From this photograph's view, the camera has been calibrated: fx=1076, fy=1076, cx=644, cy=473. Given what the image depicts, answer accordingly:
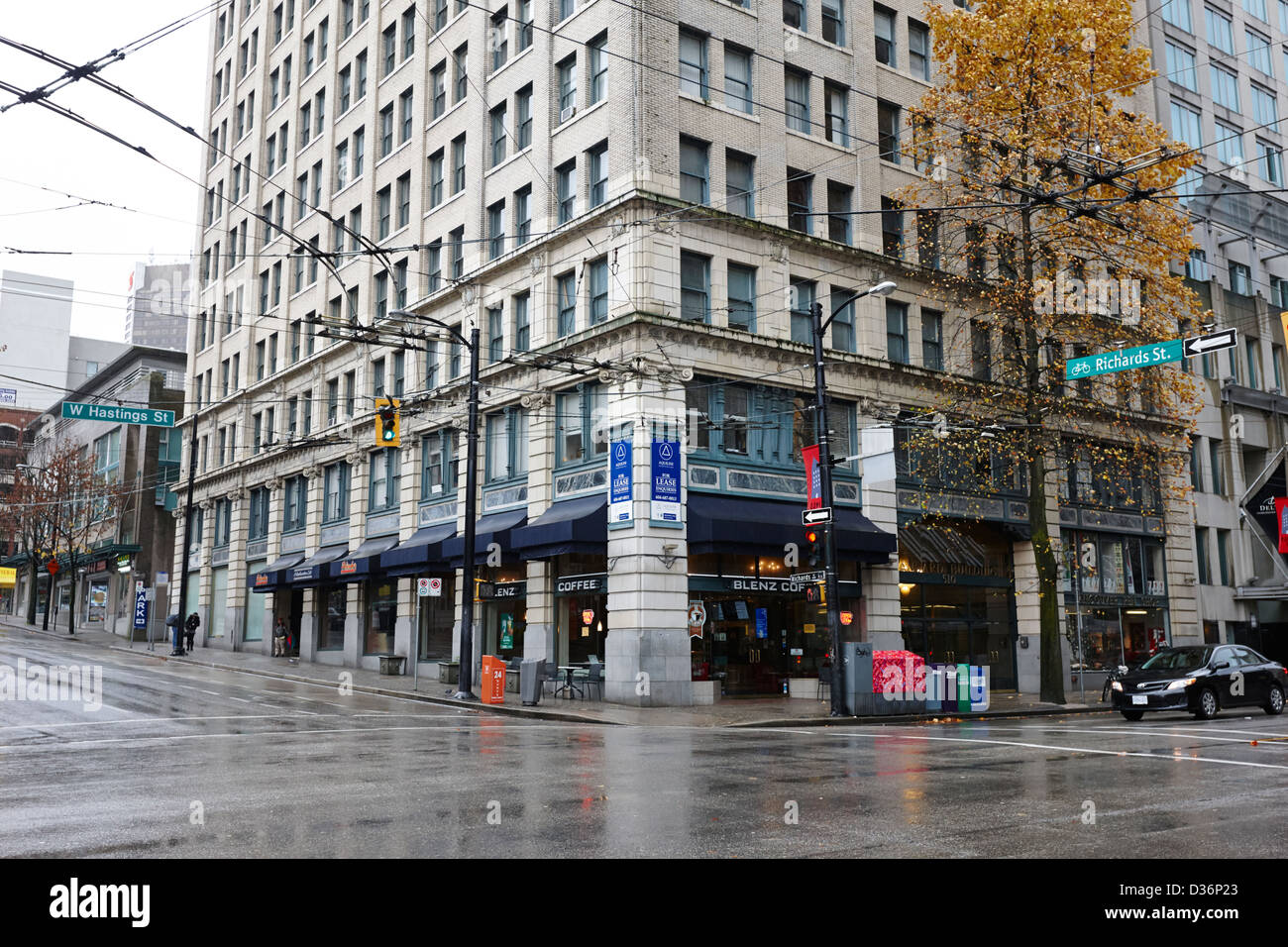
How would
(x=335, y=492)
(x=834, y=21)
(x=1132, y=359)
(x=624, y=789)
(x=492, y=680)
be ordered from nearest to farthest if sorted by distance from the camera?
(x=624, y=789) → (x=1132, y=359) → (x=492, y=680) → (x=834, y=21) → (x=335, y=492)

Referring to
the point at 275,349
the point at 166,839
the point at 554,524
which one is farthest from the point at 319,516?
the point at 166,839

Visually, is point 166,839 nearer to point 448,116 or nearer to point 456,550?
point 456,550

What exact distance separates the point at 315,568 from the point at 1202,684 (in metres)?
29.7

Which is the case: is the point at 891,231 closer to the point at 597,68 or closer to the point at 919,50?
the point at 919,50

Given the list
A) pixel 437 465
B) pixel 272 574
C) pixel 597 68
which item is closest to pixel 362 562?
pixel 437 465

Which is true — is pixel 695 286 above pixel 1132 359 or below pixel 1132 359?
above

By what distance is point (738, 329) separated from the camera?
2886 centimetres

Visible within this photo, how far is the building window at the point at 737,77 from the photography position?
3045 cm

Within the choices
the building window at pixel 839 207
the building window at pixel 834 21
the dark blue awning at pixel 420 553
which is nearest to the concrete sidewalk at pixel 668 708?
the dark blue awning at pixel 420 553

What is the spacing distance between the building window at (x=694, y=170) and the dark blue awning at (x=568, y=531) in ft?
28.3

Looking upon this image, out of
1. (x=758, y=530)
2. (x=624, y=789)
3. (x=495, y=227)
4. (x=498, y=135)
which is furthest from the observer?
(x=498, y=135)

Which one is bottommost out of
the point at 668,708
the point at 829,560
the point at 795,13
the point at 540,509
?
the point at 668,708

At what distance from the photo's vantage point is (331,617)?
42625mm

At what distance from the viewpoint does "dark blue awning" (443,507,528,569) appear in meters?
30.1
